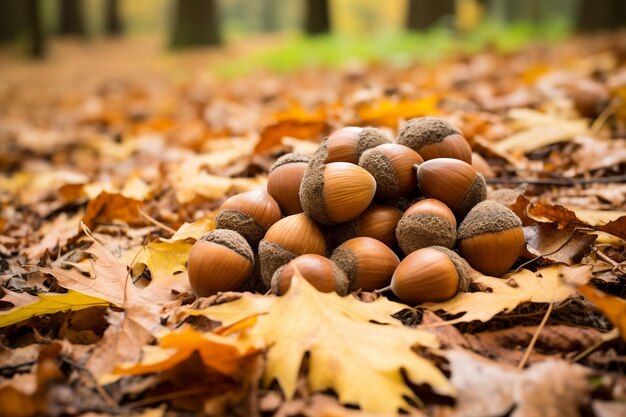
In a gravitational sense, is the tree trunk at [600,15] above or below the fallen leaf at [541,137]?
above

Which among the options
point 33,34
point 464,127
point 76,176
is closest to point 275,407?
point 464,127

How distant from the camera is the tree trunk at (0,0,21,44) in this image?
60.9 ft

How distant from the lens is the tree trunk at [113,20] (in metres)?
24.0

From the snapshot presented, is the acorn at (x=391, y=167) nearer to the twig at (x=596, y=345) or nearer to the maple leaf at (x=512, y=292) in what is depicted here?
the maple leaf at (x=512, y=292)

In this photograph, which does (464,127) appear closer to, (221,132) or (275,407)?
(221,132)

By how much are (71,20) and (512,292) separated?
82.6 ft

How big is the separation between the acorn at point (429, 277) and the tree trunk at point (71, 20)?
2441 centimetres

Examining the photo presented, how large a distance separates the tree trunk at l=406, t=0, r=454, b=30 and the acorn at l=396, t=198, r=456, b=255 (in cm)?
1057

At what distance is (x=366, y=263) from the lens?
1.46m

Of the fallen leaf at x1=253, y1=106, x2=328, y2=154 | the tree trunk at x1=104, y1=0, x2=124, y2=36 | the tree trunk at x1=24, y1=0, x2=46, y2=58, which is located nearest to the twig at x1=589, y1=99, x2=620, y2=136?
the fallen leaf at x1=253, y1=106, x2=328, y2=154

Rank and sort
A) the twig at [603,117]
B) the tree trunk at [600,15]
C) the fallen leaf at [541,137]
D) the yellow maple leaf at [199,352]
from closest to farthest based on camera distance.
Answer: the yellow maple leaf at [199,352], the fallen leaf at [541,137], the twig at [603,117], the tree trunk at [600,15]

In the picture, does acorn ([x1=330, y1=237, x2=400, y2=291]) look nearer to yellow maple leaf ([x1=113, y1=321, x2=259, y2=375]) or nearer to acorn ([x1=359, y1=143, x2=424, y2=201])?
acorn ([x1=359, y1=143, x2=424, y2=201])

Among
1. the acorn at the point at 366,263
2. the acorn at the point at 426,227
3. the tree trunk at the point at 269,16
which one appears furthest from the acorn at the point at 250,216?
the tree trunk at the point at 269,16

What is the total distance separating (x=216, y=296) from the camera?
1.45m
